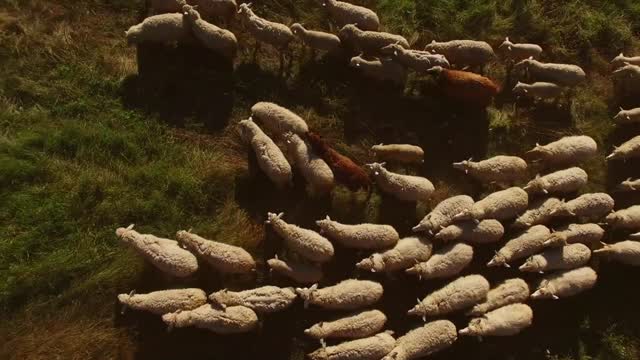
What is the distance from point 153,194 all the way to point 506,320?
6425 mm

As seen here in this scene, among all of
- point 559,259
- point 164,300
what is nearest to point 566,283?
point 559,259

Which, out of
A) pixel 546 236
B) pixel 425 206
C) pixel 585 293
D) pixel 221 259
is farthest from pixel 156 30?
pixel 585 293

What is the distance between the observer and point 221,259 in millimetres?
8602

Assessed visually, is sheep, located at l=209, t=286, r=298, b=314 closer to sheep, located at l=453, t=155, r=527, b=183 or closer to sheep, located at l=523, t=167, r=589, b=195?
sheep, located at l=453, t=155, r=527, b=183

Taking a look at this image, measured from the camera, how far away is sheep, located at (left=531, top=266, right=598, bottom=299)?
29.5 feet

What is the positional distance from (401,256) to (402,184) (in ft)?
4.17

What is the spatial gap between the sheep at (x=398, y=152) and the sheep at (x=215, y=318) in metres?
3.63

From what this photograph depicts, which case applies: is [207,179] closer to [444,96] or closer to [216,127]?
[216,127]

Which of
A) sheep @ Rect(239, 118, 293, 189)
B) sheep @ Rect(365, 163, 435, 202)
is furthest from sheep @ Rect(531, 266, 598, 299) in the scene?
sheep @ Rect(239, 118, 293, 189)

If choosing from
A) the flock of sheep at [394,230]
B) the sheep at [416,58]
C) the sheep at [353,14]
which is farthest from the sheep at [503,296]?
the sheep at [353,14]

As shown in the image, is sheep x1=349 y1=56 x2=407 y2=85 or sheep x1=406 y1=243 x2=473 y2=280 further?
sheep x1=349 y1=56 x2=407 y2=85

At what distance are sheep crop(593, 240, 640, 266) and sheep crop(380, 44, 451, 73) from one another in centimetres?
449

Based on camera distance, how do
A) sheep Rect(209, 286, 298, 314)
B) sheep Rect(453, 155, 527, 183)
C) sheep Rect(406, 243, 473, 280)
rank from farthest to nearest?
sheep Rect(453, 155, 527, 183)
sheep Rect(406, 243, 473, 280)
sheep Rect(209, 286, 298, 314)

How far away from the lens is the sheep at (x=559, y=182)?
30.6 ft
